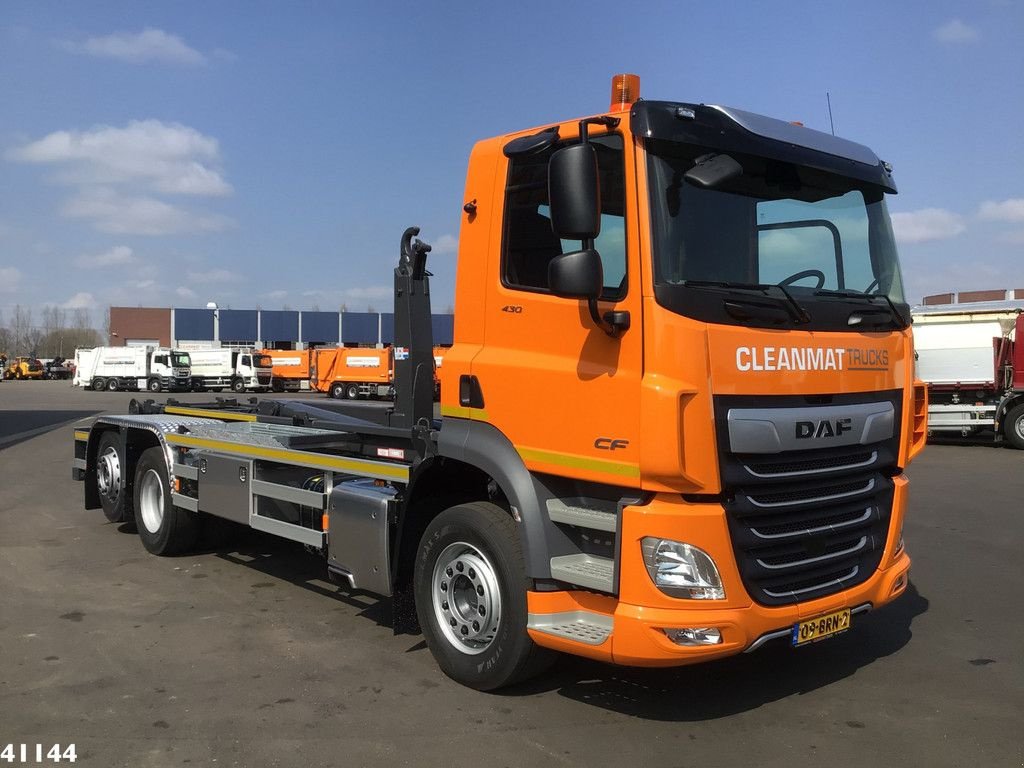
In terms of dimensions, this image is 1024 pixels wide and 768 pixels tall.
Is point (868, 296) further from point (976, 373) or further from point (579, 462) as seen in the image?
point (976, 373)

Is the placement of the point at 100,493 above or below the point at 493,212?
below

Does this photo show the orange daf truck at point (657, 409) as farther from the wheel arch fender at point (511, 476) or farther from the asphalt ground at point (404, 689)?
the asphalt ground at point (404, 689)

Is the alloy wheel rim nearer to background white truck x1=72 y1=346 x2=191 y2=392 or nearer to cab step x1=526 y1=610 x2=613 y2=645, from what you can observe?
cab step x1=526 y1=610 x2=613 y2=645

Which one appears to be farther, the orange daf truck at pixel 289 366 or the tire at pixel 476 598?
the orange daf truck at pixel 289 366

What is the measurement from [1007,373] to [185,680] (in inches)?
762

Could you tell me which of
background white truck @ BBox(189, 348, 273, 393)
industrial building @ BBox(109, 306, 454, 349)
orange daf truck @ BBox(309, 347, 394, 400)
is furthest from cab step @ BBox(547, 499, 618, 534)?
industrial building @ BBox(109, 306, 454, 349)

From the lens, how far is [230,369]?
2009 inches

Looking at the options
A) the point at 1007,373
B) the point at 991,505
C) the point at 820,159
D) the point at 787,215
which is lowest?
the point at 991,505

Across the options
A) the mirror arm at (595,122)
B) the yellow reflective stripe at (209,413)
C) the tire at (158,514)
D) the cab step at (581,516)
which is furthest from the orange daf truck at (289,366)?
the mirror arm at (595,122)

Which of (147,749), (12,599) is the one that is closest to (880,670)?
(147,749)

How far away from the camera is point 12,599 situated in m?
6.59

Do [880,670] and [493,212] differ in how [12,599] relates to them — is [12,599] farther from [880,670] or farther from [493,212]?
[880,670]

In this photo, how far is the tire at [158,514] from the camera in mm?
7949

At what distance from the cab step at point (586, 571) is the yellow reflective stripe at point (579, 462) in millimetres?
459
